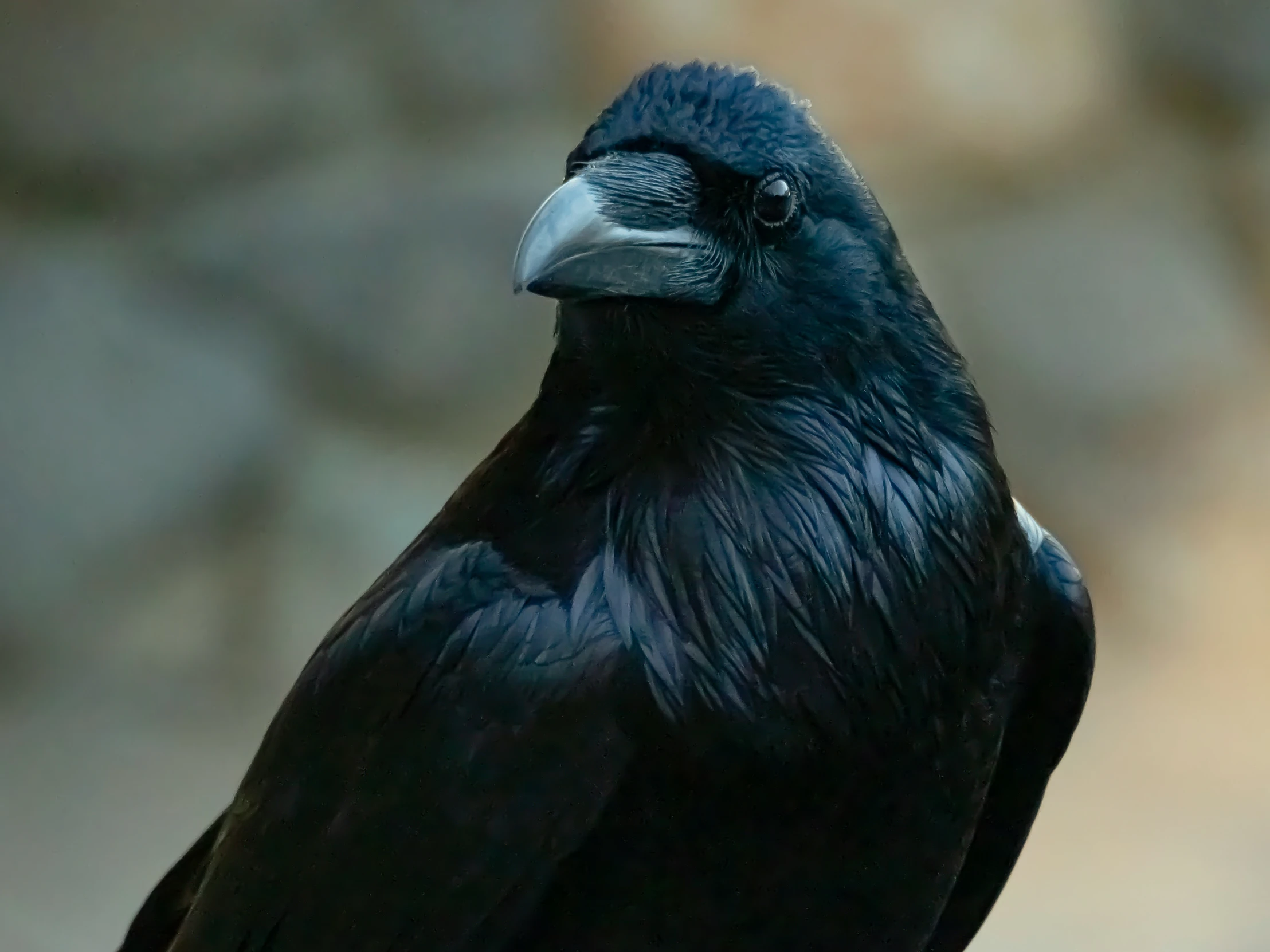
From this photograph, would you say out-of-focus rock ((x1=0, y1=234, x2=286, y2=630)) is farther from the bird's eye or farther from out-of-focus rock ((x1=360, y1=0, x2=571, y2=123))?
the bird's eye

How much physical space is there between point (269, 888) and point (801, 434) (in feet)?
1.65

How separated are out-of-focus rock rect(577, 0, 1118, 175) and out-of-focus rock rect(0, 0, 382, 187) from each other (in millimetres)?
410

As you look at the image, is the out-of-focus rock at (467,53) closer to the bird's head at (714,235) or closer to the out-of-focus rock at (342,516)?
the out-of-focus rock at (342,516)

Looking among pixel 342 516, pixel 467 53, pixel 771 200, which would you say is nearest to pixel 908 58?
pixel 467 53

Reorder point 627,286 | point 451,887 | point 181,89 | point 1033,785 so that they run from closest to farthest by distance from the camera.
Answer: point 627,286
point 451,887
point 1033,785
point 181,89

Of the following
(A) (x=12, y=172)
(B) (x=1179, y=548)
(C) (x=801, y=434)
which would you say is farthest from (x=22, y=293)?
(B) (x=1179, y=548)

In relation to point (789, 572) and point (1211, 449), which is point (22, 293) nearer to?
point (789, 572)

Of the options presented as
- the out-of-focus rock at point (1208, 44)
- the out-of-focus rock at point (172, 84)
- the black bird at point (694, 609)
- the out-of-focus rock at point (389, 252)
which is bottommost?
the black bird at point (694, 609)

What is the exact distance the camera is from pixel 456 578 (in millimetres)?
851

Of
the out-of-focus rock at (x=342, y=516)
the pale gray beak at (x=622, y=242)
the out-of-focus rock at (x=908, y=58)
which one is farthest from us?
the out-of-focus rock at (x=342, y=516)

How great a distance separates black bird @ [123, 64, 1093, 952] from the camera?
775mm

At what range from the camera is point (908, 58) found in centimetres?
196

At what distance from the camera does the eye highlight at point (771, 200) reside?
769 millimetres

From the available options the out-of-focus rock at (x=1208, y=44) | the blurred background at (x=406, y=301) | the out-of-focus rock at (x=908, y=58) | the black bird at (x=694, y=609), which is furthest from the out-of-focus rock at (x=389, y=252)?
the black bird at (x=694, y=609)
